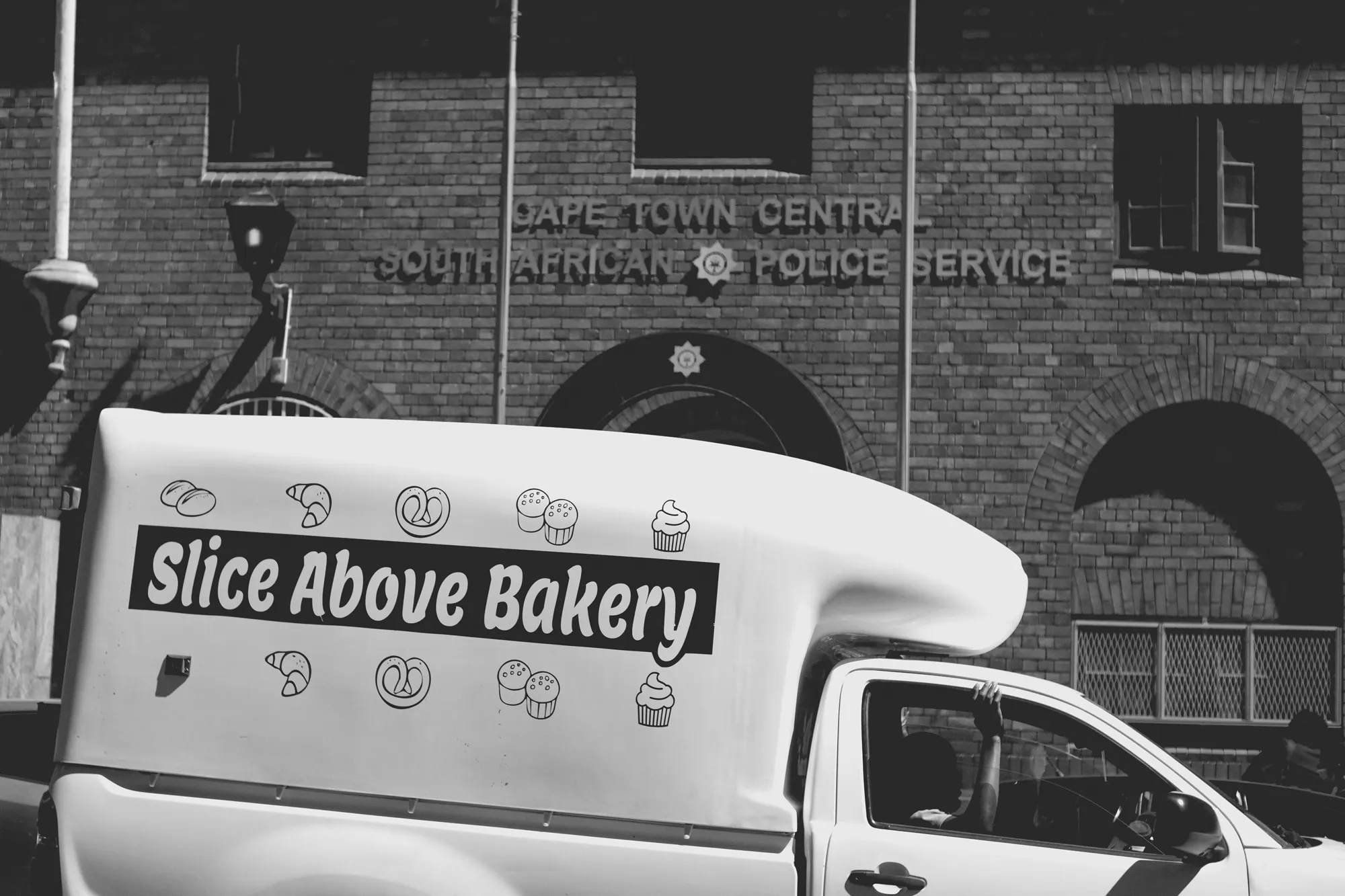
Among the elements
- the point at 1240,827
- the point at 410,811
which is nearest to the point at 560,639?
the point at 410,811

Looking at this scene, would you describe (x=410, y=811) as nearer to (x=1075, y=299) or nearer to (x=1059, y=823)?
(x=1059, y=823)

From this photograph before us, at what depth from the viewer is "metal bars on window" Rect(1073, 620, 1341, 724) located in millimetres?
10312

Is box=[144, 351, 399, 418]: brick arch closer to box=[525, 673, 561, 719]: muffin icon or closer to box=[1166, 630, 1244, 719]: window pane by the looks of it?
box=[1166, 630, 1244, 719]: window pane

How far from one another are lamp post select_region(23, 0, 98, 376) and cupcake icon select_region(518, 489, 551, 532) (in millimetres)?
7642

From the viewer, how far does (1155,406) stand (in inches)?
408

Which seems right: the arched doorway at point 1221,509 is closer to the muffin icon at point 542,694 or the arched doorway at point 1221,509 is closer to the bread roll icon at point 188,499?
the muffin icon at point 542,694

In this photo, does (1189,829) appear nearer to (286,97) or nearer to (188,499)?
(188,499)

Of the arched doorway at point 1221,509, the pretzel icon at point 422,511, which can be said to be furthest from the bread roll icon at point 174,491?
the arched doorway at point 1221,509

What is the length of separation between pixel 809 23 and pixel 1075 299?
120 inches

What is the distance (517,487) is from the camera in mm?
4637

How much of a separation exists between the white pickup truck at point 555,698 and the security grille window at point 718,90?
6727 mm

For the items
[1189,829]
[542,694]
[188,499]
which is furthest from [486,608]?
[1189,829]

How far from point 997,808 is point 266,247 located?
811 cm

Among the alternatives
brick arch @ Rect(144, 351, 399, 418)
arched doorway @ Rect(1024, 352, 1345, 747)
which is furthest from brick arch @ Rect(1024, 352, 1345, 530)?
brick arch @ Rect(144, 351, 399, 418)
